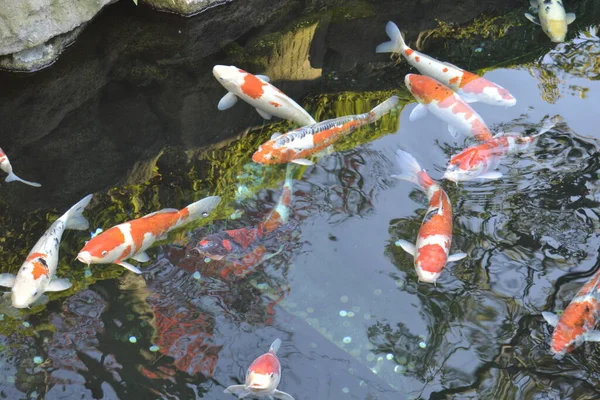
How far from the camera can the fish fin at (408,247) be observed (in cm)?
397

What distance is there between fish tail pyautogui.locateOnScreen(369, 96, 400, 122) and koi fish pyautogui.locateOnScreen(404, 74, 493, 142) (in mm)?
169

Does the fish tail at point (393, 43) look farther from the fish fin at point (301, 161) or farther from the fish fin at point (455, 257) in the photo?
the fish fin at point (455, 257)

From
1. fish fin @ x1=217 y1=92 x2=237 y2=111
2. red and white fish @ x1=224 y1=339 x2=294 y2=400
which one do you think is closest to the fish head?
red and white fish @ x1=224 y1=339 x2=294 y2=400

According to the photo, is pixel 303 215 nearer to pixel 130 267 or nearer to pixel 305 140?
pixel 305 140

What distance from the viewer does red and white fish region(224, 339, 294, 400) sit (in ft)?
10.5

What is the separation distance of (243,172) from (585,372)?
8.41 feet

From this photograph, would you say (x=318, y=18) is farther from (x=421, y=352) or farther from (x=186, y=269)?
(x=421, y=352)

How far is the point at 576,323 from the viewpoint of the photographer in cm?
352

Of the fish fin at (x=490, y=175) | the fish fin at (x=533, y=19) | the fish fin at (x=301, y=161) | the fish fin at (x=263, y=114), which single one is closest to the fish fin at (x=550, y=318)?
the fish fin at (x=490, y=175)

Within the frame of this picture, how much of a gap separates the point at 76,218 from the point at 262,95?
165 centimetres

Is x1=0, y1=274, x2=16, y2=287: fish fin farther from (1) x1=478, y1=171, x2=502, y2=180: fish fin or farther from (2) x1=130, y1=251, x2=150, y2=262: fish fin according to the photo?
(1) x1=478, y1=171, x2=502, y2=180: fish fin

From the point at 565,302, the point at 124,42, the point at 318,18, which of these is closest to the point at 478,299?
the point at 565,302

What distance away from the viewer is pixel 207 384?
11.1 ft

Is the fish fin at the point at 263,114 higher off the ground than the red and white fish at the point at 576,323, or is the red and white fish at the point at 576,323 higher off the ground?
the fish fin at the point at 263,114
